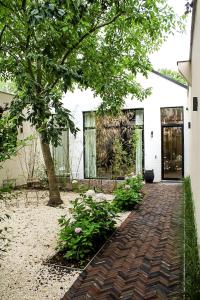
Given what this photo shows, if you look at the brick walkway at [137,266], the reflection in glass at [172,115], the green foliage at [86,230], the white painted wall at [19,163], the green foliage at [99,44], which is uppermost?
the green foliage at [99,44]

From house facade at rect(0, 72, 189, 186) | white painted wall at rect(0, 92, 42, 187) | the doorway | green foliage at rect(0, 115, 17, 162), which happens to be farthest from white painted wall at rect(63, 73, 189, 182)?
green foliage at rect(0, 115, 17, 162)

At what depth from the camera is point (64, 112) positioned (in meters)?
2.74

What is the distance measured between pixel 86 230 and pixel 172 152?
7.11 m

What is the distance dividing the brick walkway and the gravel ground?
0.76ft

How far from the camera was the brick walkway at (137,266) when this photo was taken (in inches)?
108

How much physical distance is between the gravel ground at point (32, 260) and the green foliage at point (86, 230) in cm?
29

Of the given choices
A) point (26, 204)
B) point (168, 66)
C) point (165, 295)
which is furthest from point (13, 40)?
point (168, 66)

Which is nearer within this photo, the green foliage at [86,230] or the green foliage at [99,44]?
the green foliage at [86,230]

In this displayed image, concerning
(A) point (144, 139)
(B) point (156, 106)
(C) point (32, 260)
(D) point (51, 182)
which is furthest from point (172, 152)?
(C) point (32, 260)

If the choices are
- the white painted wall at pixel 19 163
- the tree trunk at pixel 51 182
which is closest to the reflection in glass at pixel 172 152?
the white painted wall at pixel 19 163

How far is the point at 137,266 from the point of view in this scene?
332 cm

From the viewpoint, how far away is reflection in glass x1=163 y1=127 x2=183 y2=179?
1029cm

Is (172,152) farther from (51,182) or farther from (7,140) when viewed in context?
(7,140)

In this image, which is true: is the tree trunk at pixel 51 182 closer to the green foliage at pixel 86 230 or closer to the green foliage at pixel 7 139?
the green foliage at pixel 86 230
